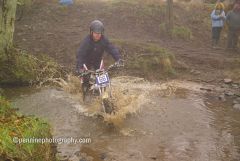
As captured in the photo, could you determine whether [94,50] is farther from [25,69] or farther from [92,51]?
[25,69]

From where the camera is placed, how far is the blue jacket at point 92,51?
29.5ft

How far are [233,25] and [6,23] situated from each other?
8.79 m

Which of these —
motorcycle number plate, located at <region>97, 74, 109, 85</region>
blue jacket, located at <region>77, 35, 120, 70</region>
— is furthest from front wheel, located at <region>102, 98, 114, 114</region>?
blue jacket, located at <region>77, 35, 120, 70</region>

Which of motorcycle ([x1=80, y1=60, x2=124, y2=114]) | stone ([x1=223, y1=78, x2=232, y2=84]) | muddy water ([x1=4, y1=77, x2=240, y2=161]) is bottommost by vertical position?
muddy water ([x1=4, y1=77, x2=240, y2=161])

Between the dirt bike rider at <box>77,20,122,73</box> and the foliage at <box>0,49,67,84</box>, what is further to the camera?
the foliage at <box>0,49,67,84</box>

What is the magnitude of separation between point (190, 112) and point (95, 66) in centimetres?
248

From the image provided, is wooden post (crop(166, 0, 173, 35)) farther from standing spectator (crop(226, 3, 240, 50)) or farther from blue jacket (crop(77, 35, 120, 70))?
blue jacket (crop(77, 35, 120, 70))

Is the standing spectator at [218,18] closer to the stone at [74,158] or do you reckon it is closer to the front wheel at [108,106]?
the front wheel at [108,106]

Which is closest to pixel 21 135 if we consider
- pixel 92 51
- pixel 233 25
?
pixel 92 51

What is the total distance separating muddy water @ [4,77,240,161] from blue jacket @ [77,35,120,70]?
0.98 metres

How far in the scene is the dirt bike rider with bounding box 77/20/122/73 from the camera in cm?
884

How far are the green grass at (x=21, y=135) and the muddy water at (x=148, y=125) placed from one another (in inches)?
64.4

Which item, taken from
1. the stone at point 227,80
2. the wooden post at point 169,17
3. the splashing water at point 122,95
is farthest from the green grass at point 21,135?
the wooden post at point 169,17

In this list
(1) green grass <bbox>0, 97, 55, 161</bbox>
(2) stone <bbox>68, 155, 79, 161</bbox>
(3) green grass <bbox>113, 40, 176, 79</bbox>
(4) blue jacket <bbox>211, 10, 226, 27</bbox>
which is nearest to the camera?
(1) green grass <bbox>0, 97, 55, 161</bbox>
